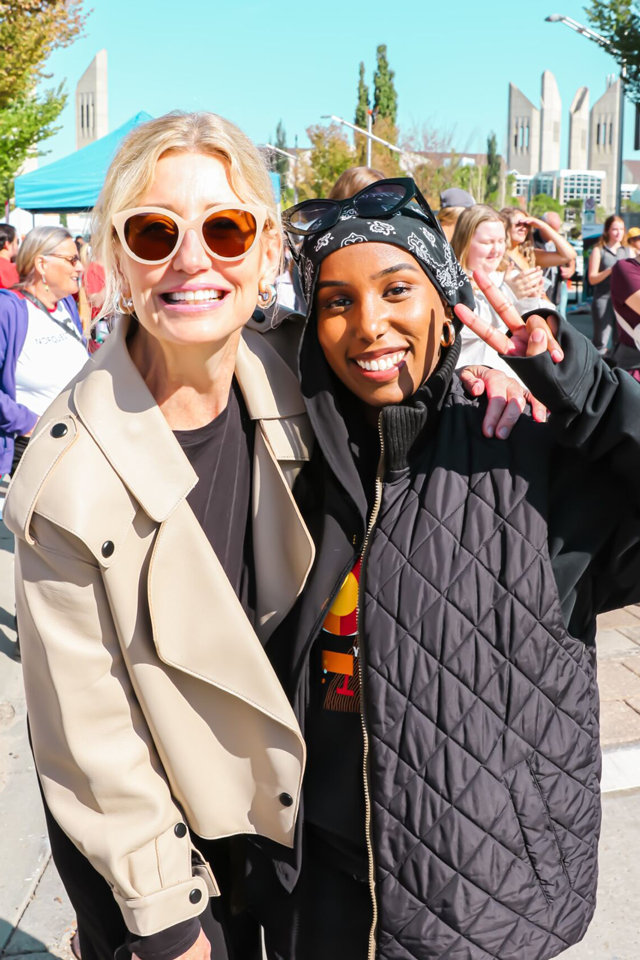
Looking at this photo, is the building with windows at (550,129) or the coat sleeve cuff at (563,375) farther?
the building with windows at (550,129)

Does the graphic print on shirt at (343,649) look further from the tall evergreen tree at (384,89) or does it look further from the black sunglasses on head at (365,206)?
the tall evergreen tree at (384,89)

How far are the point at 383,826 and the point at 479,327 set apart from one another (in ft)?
2.92

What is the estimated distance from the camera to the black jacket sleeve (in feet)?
4.92

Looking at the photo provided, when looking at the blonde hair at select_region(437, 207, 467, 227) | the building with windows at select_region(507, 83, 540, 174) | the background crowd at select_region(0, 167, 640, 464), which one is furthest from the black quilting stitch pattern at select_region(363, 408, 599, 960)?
the building with windows at select_region(507, 83, 540, 174)

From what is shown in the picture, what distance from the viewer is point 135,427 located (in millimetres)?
1697

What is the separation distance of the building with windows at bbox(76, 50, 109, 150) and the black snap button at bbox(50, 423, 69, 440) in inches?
3752

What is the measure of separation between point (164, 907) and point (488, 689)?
28.9 inches

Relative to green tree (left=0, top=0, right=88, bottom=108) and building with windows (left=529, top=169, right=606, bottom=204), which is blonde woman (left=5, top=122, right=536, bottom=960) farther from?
building with windows (left=529, top=169, right=606, bottom=204)

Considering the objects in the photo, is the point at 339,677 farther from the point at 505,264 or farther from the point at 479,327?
the point at 505,264

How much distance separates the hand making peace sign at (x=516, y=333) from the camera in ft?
4.95

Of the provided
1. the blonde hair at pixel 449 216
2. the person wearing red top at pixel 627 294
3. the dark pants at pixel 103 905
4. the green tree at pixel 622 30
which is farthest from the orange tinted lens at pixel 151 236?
the green tree at pixel 622 30

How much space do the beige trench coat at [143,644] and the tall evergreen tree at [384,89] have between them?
74.7m

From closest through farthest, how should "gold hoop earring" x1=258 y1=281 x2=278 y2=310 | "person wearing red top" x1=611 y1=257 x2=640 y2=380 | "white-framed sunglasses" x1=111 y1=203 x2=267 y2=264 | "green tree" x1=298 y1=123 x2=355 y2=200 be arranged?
"white-framed sunglasses" x1=111 y1=203 x2=267 y2=264
"gold hoop earring" x1=258 y1=281 x2=278 y2=310
"person wearing red top" x1=611 y1=257 x2=640 y2=380
"green tree" x1=298 y1=123 x2=355 y2=200

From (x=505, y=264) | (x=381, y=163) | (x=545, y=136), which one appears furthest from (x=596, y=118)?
(x=505, y=264)
